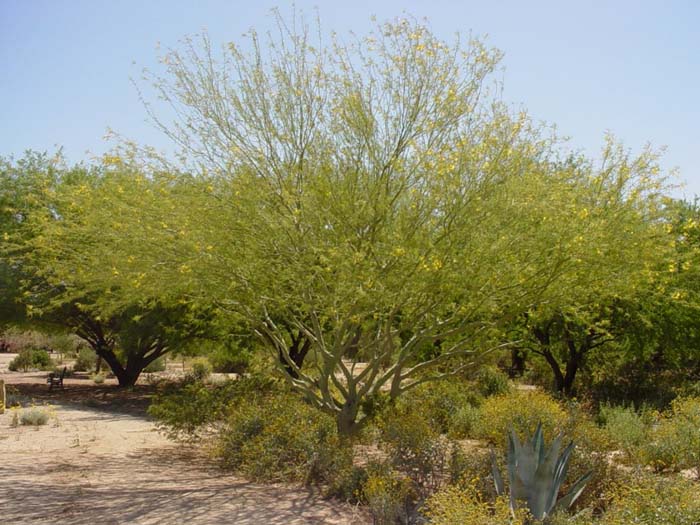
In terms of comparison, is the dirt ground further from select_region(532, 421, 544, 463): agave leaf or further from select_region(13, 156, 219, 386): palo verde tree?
select_region(13, 156, 219, 386): palo verde tree

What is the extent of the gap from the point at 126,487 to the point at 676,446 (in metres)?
7.55

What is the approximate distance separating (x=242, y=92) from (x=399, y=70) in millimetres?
2297

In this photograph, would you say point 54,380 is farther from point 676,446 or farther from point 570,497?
point 570,497

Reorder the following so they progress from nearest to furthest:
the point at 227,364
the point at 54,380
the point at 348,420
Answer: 1. the point at 348,420
2. the point at 54,380
3. the point at 227,364

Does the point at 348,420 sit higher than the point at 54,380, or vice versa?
the point at 348,420

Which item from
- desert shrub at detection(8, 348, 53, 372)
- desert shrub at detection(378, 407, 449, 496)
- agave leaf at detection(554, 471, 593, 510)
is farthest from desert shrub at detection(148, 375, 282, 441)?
desert shrub at detection(8, 348, 53, 372)

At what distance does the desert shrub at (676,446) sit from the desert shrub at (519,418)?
4.45 feet

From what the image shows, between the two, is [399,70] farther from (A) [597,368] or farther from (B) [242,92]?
(A) [597,368]

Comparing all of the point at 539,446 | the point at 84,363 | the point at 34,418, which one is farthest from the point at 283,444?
the point at 84,363

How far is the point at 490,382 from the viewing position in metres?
19.1

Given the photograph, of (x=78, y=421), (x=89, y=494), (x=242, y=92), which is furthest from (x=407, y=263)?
(x=78, y=421)

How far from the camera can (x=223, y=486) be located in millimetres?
9352

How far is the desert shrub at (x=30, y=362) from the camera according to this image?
3550 centimetres

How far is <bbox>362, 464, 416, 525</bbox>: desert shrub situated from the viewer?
7.38m
